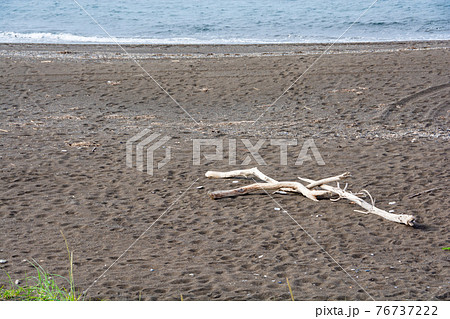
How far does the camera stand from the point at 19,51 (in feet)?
52.0

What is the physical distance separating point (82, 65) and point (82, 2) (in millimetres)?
25711

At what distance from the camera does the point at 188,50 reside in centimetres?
1644

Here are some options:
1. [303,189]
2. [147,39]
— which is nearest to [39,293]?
[303,189]

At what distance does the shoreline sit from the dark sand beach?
47.9 inches

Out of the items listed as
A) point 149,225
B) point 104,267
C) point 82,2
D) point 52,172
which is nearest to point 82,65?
point 52,172

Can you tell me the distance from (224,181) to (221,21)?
2189 cm

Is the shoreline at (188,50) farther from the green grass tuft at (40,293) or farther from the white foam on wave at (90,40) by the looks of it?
the green grass tuft at (40,293)

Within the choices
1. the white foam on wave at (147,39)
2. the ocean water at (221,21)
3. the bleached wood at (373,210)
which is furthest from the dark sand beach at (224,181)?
the ocean water at (221,21)

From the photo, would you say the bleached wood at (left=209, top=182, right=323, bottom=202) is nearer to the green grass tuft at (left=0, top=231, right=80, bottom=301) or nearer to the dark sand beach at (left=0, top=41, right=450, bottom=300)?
the dark sand beach at (left=0, top=41, right=450, bottom=300)

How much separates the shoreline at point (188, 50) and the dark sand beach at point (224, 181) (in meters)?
1.22

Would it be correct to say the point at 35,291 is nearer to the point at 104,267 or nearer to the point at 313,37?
the point at 104,267

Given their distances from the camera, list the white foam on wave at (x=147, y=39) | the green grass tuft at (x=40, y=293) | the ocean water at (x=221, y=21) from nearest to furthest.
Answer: the green grass tuft at (x=40, y=293)
the white foam on wave at (x=147, y=39)
the ocean water at (x=221, y=21)

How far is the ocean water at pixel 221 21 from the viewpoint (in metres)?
21.8

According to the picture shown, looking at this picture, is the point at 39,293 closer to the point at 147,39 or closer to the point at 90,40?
the point at 90,40
